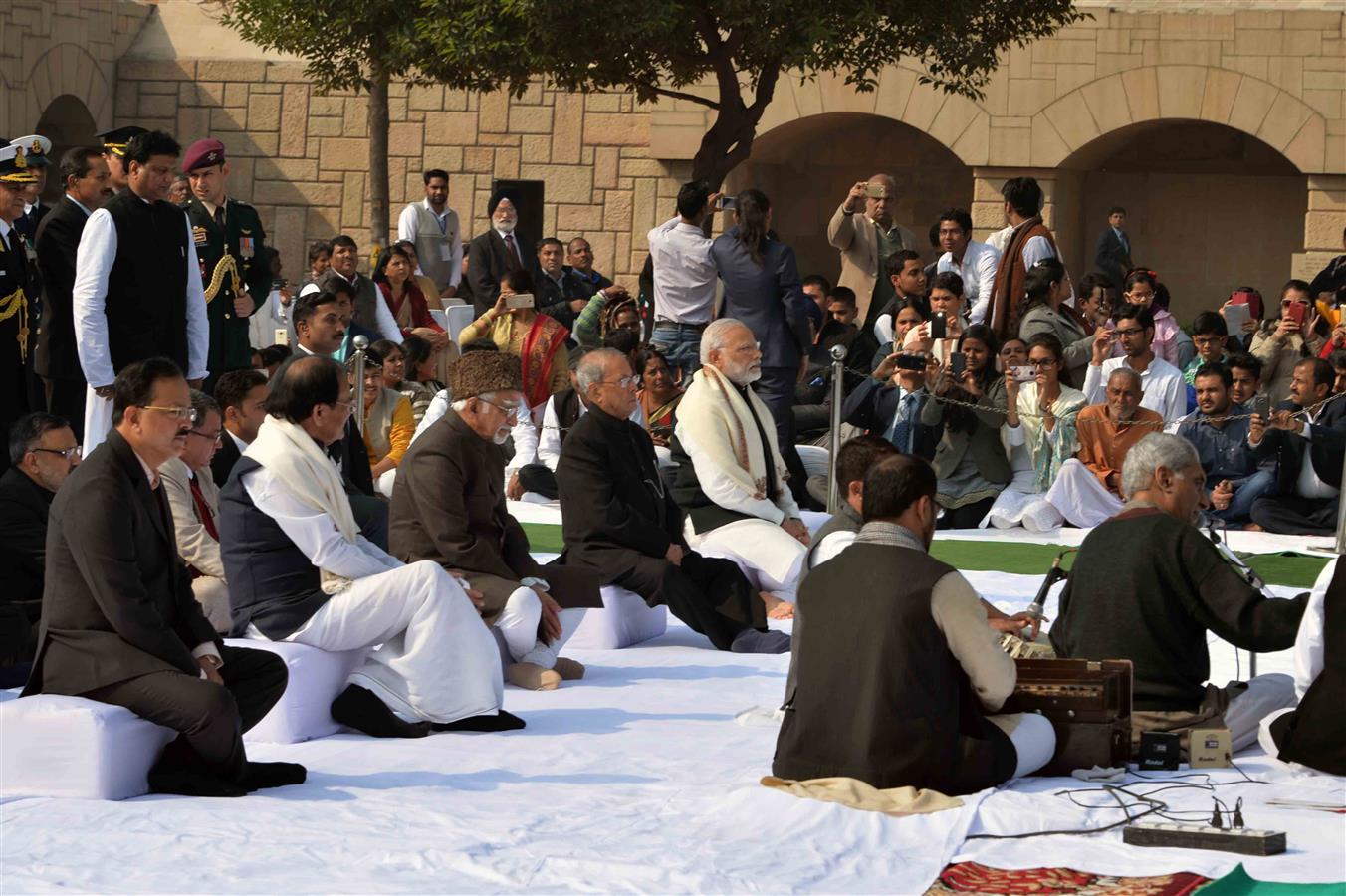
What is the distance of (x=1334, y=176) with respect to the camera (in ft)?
60.3

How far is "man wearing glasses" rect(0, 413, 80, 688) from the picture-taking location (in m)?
7.00

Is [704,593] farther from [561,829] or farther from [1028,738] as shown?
[561,829]

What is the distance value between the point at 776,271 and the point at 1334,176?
8813mm

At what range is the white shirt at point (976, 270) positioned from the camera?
12.8 m

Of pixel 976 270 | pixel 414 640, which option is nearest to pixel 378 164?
pixel 976 270

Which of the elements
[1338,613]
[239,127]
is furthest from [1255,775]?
[239,127]

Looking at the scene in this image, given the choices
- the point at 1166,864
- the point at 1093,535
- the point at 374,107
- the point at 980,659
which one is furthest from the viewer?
the point at 374,107

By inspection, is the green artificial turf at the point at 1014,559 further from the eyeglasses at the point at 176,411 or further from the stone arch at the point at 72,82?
the stone arch at the point at 72,82

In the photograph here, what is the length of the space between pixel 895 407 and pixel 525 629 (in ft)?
15.0

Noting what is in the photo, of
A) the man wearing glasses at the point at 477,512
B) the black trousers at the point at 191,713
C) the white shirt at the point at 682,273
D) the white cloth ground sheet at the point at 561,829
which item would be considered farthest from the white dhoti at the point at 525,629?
the white shirt at the point at 682,273

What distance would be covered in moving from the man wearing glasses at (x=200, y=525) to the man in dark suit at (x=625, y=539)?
128cm

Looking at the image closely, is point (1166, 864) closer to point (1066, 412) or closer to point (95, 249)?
point (95, 249)

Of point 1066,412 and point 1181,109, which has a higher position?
point 1181,109

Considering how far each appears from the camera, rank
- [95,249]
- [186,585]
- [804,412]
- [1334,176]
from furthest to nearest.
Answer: [1334,176]
[804,412]
[95,249]
[186,585]
